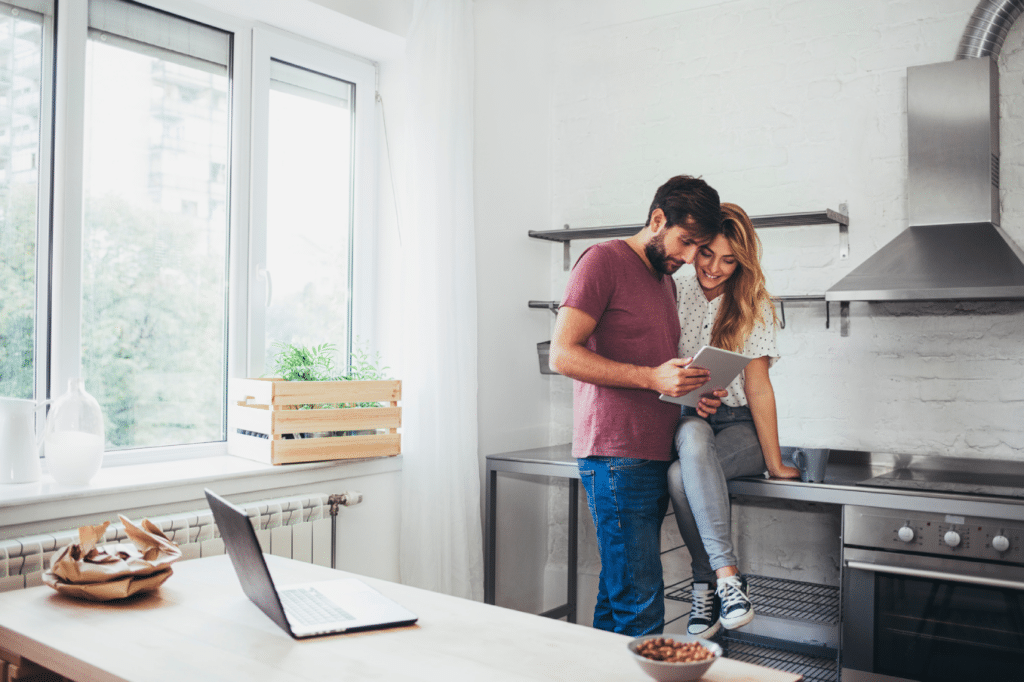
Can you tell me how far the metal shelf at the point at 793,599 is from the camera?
115 inches

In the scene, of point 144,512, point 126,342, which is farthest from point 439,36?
point 144,512

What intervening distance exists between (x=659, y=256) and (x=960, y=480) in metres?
1.21

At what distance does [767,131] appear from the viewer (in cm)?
327

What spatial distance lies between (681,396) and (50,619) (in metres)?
1.44

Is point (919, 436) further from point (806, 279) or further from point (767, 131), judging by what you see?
point (767, 131)

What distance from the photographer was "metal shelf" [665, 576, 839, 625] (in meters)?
2.91

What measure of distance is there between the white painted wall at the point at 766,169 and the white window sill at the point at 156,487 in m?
0.86

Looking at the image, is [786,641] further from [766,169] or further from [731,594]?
[766,169]

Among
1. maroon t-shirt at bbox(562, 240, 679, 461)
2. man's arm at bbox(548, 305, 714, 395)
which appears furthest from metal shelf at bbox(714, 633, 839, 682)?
man's arm at bbox(548, 305, 714, 395)

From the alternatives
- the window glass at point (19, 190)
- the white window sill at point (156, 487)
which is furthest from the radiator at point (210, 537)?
the window glass at point (19, 190)

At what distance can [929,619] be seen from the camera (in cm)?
237

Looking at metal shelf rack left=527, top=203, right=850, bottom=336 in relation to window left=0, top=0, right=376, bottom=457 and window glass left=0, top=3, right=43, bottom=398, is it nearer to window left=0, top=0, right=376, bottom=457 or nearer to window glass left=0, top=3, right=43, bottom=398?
window left=0, top=0, right=376, bottom=457

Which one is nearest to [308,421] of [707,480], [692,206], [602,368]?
[602,368]

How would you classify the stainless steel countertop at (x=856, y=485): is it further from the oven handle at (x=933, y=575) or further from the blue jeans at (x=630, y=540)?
the blue jeans at (x=630, y=540)
